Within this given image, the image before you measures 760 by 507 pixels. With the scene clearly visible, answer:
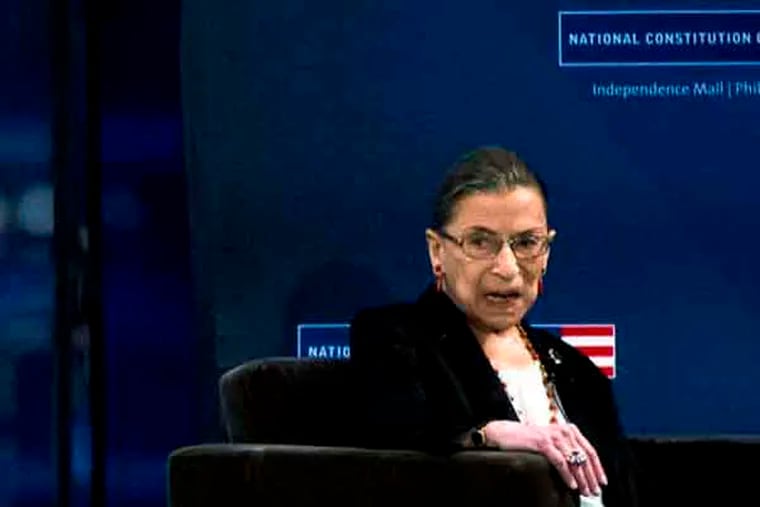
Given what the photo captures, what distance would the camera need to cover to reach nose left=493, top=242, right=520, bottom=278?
8.22 ft

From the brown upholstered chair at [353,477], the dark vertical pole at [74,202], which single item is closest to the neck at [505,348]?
the brown upholstered chair at [353,477]

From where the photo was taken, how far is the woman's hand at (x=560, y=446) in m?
2.22

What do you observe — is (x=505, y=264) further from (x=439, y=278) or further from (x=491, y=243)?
(x=439, y=278)

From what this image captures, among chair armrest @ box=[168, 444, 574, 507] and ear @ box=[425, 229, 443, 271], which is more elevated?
ear @ box=[425, 229, 443, 271]

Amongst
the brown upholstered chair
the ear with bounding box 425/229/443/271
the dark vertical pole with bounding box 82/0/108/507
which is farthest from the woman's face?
the dark vertical pole with bounding box 82/0/108/507

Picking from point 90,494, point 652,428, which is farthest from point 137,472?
point 652,428

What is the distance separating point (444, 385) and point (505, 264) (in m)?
0.25

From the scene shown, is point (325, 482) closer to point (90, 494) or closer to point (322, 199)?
point (322, 199)

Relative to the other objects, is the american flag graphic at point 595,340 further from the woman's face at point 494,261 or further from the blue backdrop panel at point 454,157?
the woman's face at point 494,261

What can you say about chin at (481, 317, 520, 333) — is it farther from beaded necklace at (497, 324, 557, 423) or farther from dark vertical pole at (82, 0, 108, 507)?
dark vertical pole at (82, 0, 108, 507)

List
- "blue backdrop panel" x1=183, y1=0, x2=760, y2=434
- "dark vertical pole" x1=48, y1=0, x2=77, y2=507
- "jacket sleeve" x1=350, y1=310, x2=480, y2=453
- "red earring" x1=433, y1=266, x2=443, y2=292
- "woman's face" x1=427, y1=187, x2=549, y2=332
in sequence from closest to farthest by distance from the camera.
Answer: "jacket sleeve" x1=350, y1=310, x2=480, y2=453 → "woman's face" x1=427, y1=187, x2=549, y2=332 → "red earring" x1=433, y1=266, x2=443, y2=292 → "blue backdrop panel" x1=183, y1=0, x2=760, y2=434 → "dark vertical pole" x1=48, y1=0, x2=77, y2=507

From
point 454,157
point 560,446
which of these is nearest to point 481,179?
point 560,446

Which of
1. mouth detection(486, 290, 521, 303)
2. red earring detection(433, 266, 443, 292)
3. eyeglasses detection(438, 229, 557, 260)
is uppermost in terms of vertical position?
eyeglasses detection(438, 229, 557, 260)

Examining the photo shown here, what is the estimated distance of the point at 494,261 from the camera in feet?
8.25
